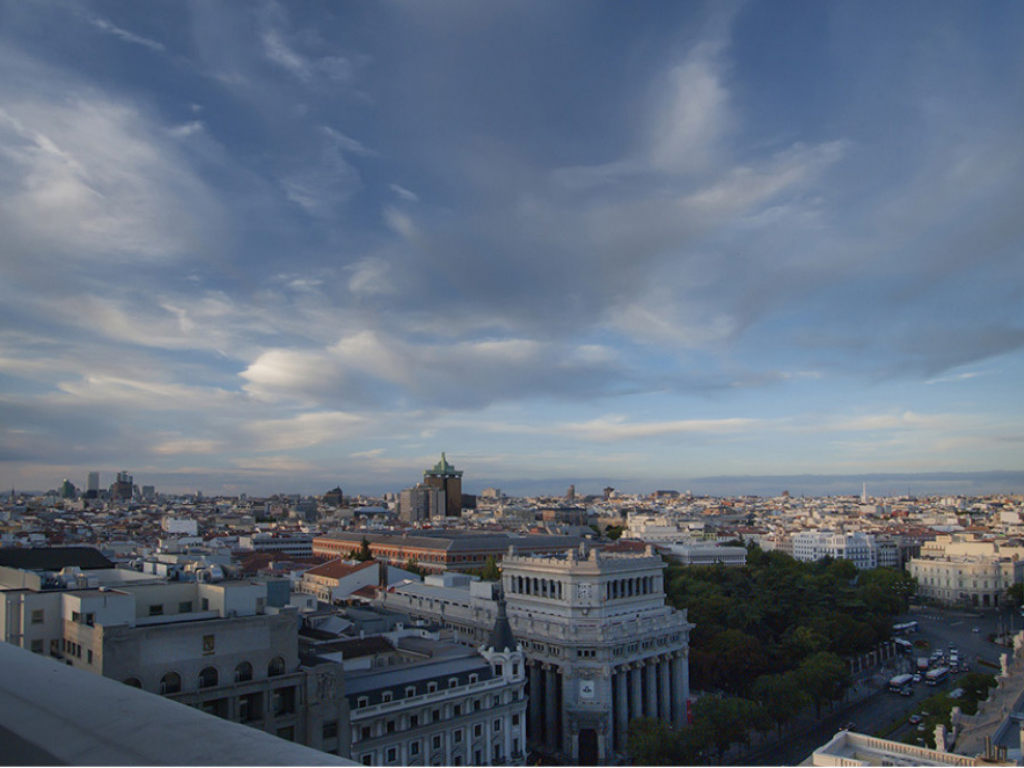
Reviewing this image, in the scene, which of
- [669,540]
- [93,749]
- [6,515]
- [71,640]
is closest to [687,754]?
[71,640]

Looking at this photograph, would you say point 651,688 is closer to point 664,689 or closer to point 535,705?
point 664,689

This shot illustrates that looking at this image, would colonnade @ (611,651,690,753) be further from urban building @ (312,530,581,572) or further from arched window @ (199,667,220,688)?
urban building @ (312,530,581,572)

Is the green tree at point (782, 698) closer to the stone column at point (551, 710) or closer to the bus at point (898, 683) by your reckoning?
the stone column at point (551, 710)

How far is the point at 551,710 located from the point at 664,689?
31.5ft

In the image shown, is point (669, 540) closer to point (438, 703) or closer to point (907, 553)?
point (907, 553)

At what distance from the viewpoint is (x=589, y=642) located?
54.3 metres

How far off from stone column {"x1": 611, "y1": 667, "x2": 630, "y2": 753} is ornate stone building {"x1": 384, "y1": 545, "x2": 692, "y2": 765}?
0.06m

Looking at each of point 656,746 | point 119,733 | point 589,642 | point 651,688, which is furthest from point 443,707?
point 119,733

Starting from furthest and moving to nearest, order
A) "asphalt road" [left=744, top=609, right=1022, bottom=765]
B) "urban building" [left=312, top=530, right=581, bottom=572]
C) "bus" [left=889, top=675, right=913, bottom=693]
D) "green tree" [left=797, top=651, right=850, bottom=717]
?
1. "urban building" [left=312, top=530, right=581, bottom=572]
2. "bus" [left=889, top=675, right=913, bottom=693]
3. "green tree" [left=797, top=651, right=850, bottom=717]
4. "asphalt road" [left=744, top=609, right=1022, bottom=765]

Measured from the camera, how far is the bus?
69756mm

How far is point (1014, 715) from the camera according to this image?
112 ft

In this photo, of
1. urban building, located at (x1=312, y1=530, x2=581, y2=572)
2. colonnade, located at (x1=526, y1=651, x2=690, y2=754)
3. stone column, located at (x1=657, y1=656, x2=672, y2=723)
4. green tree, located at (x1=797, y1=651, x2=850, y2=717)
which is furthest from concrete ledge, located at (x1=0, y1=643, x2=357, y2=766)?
urban building, located at (x1=312, y1=530, x2=581, y2=572)

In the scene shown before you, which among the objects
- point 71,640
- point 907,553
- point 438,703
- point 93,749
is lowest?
point 907,553

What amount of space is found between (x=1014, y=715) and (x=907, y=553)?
14529cm
